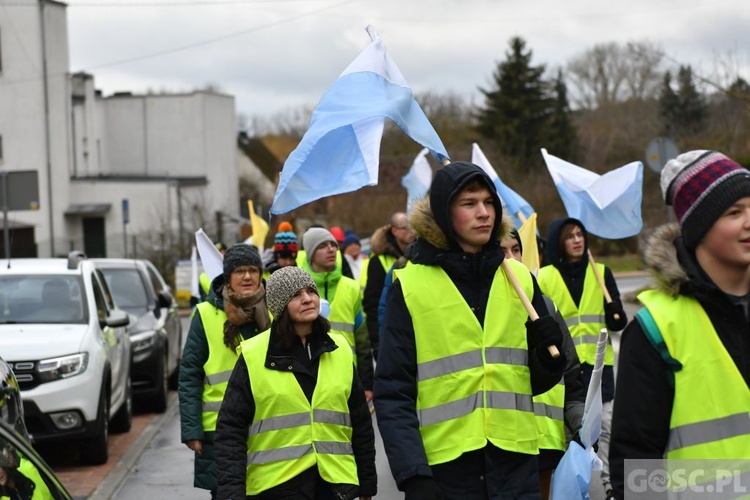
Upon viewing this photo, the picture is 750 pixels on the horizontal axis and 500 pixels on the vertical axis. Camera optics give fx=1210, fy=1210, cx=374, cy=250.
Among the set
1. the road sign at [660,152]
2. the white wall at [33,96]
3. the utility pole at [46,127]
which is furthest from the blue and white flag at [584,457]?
the white wall at [33,96]

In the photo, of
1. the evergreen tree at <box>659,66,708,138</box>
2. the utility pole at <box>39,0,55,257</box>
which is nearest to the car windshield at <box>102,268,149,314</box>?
the evergreen tree at <box>659,66,708,138</box>

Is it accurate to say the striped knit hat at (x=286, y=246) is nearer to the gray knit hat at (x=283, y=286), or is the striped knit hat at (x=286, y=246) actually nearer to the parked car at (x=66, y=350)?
the parked car at (x=66, y=350)

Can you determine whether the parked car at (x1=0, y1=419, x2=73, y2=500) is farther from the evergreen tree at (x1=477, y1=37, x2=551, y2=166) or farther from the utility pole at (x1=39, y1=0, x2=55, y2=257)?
the evergreen tree at (x1=477, y1=37, x2=551, y2=166)

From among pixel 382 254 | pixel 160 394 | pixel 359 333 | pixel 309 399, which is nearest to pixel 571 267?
pixel 359 333

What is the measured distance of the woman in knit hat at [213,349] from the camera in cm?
649

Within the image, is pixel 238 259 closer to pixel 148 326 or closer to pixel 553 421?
pixel 553 421

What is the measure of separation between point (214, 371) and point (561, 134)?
58.7m

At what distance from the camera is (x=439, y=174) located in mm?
4598

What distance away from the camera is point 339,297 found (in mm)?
8680

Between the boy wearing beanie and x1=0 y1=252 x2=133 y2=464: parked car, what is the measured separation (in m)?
7.52

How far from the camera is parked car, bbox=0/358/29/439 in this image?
20.0 ft

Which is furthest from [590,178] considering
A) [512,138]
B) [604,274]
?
[512,138]

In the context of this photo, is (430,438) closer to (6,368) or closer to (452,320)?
(452,320)

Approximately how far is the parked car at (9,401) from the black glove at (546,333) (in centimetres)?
290
